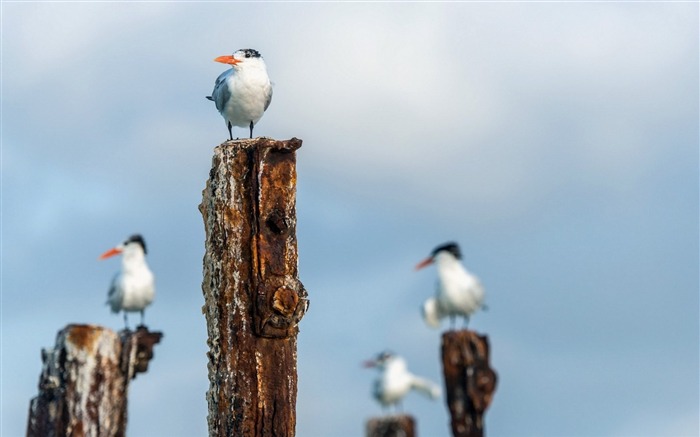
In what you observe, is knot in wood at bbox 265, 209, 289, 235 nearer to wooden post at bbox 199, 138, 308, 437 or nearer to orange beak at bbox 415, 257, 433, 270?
wooden post at bbox 199, 138, 308, 437

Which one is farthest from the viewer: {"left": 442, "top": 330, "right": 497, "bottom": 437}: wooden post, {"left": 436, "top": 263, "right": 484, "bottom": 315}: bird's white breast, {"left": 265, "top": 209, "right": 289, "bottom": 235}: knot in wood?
{"left": 436, "top": 263, "right": 484, "bottom": 315}: bird's white breast

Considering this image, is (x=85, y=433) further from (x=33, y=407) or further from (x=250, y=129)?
(x=250, y=129)

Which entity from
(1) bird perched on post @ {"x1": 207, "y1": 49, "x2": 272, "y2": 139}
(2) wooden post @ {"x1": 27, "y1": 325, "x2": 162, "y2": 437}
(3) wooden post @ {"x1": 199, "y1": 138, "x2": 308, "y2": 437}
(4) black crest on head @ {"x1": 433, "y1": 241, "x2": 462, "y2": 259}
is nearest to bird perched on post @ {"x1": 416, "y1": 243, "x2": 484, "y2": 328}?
(4) black crest on head @ {"x1": 433, "y1": 241, "x2": 462, "y2": 259}

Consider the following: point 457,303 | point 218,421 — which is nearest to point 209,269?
point 218,421

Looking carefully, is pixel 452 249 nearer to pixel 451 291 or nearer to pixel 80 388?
pixel 451 291

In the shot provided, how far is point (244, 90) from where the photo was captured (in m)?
13.2

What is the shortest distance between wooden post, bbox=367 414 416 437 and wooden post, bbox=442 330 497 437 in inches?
154

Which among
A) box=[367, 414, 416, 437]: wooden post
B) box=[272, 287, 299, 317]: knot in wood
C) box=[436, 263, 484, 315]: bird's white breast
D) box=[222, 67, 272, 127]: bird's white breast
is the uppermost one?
box=[222, 67, 272, 127]: bird's white breast

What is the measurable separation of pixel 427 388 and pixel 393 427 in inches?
251

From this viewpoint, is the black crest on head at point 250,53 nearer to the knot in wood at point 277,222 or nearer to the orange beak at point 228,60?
the orange beak at point 228,60

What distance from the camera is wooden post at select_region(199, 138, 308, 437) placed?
714 centimetres

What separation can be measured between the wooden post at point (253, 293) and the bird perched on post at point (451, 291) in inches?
420

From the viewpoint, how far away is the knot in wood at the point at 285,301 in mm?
7133

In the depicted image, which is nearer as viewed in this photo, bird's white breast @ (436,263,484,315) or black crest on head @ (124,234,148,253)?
bird's white breast @ (436,263,484,315)
